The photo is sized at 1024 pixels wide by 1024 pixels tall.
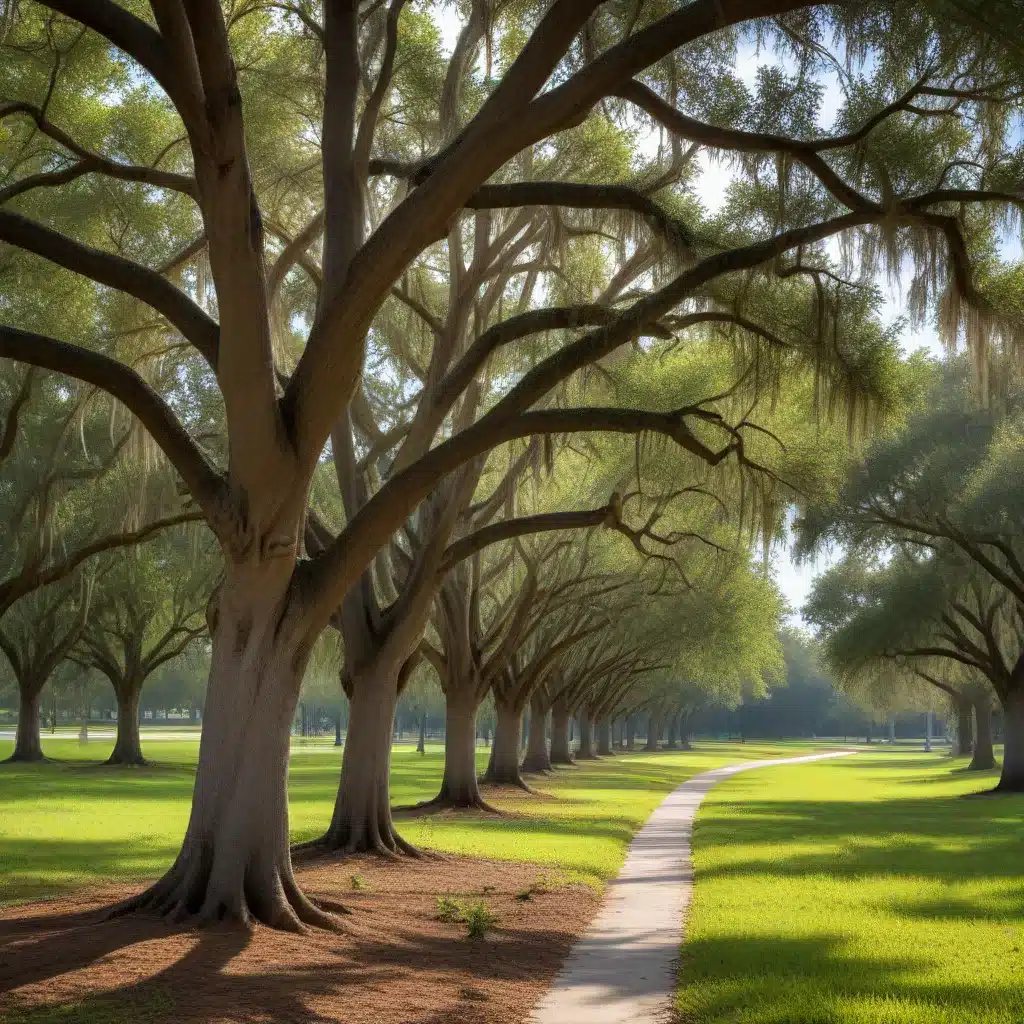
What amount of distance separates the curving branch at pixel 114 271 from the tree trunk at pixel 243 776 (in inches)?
69.7

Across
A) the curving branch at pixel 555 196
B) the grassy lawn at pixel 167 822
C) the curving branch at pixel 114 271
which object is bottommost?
the grassy lawn at pixel 167 822

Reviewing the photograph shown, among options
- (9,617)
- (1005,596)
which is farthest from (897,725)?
(9,617)

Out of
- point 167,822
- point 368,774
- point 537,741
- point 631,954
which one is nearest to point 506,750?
point 537,741

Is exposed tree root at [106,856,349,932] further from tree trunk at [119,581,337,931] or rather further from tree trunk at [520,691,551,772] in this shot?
tree trunk at [520,691,551,772]

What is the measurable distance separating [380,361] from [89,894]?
1184cm

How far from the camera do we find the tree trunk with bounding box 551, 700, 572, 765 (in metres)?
49.2

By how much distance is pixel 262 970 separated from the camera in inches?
313

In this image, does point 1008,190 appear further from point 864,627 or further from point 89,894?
point 864,627

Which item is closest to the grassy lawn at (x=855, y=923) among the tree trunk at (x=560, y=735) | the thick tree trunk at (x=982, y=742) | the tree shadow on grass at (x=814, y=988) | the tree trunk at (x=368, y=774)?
the tree shadow on grass at (x=814, y=988)

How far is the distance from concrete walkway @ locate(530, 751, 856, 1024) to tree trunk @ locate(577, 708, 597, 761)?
42.4 meters

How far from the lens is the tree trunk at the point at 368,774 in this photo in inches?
595

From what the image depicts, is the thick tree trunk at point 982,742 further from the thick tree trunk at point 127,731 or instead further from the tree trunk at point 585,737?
the thick tree trunk at point 127,731

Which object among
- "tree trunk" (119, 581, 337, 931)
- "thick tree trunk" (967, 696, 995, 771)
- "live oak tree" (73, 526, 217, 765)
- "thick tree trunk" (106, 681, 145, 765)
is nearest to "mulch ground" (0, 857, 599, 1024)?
"tree trunk" (119, 581, 337, 931)

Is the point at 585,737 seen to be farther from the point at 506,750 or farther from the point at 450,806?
the point at 450,806
